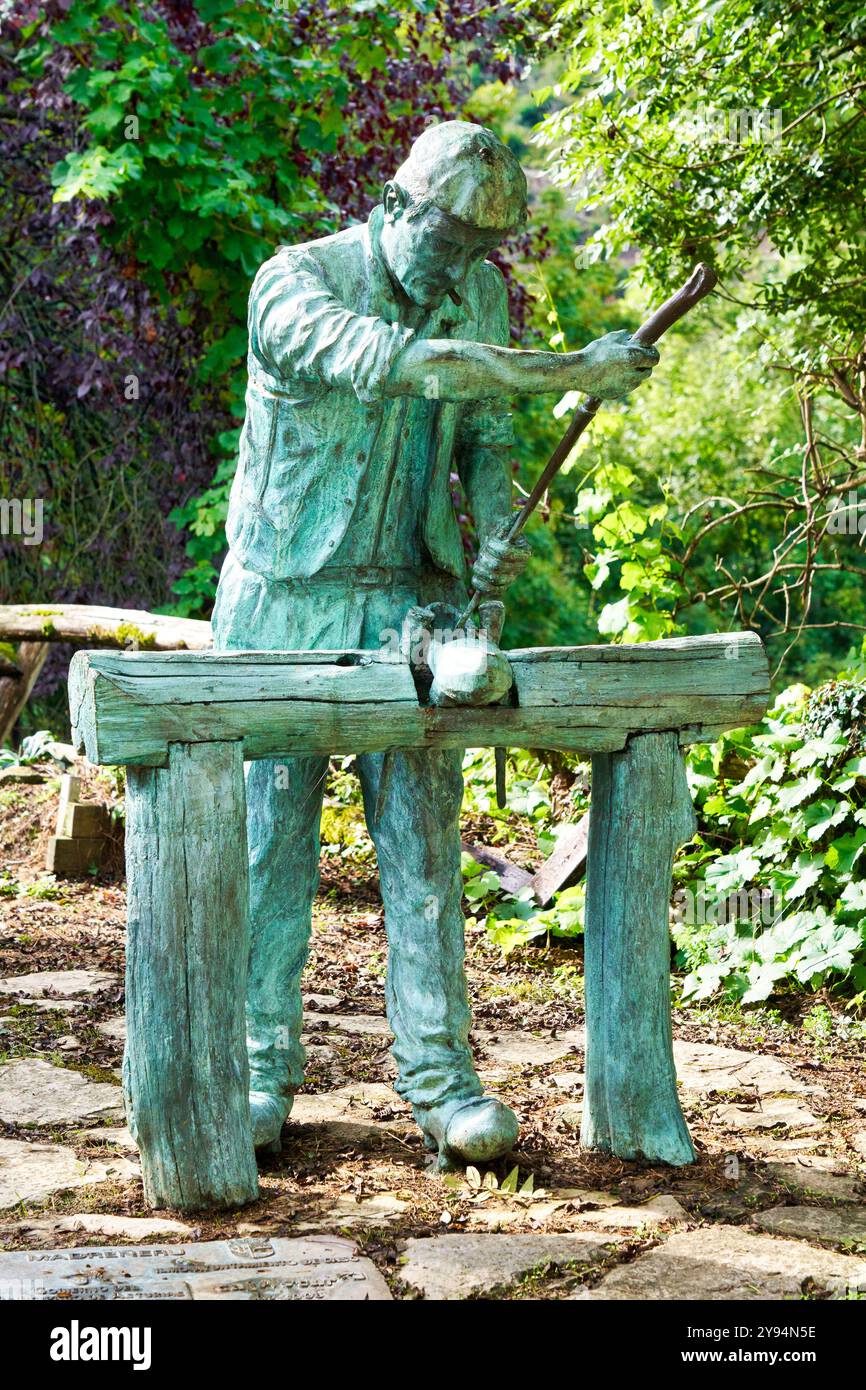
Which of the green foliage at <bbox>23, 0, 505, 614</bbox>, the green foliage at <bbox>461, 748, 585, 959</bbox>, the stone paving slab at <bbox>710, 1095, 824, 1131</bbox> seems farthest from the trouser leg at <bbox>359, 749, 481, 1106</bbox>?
the green foliage at <bbox>23, 0, 505, 614</bbox>

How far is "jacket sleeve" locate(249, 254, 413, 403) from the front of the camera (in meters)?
3.10

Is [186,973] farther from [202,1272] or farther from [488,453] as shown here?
[488,453]

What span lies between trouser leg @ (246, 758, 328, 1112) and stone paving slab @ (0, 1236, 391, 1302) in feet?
2.39

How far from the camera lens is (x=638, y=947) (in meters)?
3.69

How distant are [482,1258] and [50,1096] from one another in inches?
64.0

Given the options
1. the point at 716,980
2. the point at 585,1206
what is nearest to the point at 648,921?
the point at 585,1206

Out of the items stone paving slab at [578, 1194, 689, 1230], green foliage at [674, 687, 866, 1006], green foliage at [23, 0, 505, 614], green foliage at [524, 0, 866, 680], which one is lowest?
stone paving slab at [578, 1194, 689, 1230]

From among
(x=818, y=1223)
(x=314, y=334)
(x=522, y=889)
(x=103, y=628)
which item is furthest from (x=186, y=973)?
(x=103, y=628)

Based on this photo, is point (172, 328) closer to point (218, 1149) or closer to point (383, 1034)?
point (383, 1034)

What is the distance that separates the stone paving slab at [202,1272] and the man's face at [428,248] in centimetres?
203

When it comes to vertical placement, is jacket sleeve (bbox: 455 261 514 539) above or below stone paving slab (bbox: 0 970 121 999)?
above

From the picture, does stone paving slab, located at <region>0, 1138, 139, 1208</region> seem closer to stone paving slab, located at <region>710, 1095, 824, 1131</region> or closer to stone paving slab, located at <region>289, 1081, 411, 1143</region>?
stone paving slab, located at <region>289, 1081, 411, 1143</region>

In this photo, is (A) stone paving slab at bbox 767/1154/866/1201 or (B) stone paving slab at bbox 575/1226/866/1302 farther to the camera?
(A) stone paving slab at bbox 767/1154/866/1201

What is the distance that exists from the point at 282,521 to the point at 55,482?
20.3 feet
